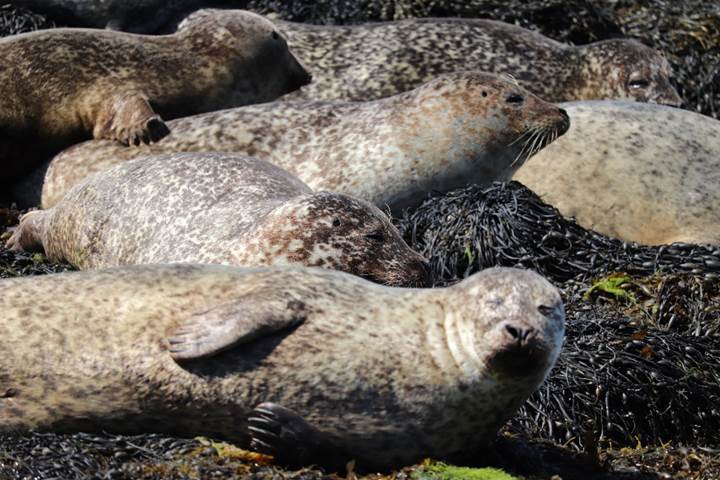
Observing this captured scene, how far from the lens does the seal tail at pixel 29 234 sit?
7.51 m

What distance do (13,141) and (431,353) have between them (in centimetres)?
421

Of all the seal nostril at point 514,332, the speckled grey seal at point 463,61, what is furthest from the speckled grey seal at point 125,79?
the seal nostril at point 514,332

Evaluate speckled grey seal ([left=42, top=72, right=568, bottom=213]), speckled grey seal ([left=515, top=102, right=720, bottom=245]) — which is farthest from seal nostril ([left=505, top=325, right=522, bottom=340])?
speckled grey seal ([left=515, top=102, right=720, bottom=245])

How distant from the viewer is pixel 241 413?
471 centimetres

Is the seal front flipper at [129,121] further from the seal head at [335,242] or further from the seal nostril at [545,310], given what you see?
the seal nostril at [545,310]

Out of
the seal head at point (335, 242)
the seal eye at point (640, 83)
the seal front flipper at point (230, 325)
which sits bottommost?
the seal eye at point (640, 83)

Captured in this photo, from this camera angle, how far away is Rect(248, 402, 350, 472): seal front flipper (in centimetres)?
459

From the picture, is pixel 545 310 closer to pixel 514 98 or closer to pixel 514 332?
pixel 514 332

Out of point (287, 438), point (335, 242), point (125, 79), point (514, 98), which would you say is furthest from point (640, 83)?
point (287, 438)

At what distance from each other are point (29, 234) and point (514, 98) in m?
2.70

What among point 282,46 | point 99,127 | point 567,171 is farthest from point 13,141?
point 567,171

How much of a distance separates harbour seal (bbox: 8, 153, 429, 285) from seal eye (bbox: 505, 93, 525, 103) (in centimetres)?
148

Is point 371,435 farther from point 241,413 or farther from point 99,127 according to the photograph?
point 99,127

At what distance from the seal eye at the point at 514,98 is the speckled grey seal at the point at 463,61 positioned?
57.2 inches
